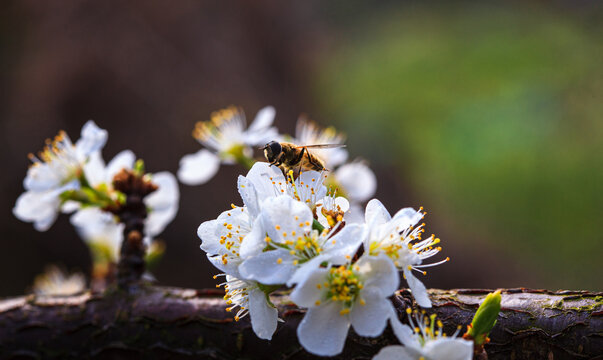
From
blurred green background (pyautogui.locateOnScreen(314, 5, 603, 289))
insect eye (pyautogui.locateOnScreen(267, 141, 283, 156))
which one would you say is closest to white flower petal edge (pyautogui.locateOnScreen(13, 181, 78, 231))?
insect eye (pyautogui.locateOnScreen(267, 141, 283, 156))

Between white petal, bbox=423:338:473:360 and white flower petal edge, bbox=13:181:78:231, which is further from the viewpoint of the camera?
white flower petal edge, bbox=13:181:78:231

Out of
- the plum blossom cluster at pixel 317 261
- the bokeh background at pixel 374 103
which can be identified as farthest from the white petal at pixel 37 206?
the bokeh background at pixel 374 103

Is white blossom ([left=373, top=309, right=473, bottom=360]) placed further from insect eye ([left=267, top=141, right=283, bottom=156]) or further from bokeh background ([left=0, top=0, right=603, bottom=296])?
bokeh background ([left=0, top=0, right=603, bottom=296])

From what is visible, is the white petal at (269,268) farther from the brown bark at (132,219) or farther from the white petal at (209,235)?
the brown bark at (132,219)

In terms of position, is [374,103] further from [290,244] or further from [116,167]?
[290,244]

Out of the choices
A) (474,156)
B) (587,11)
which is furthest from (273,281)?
(587,11)

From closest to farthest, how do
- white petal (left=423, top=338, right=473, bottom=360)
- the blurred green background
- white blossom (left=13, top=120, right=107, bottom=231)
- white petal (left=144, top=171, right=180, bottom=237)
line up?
white petal (left=423, top=338, right=473, bottom=360)
white blossom (left=13, top=120, right=107, bottom=231)
white petal (left=144, top=171, right=180, bottom=237)
the blurred green background
